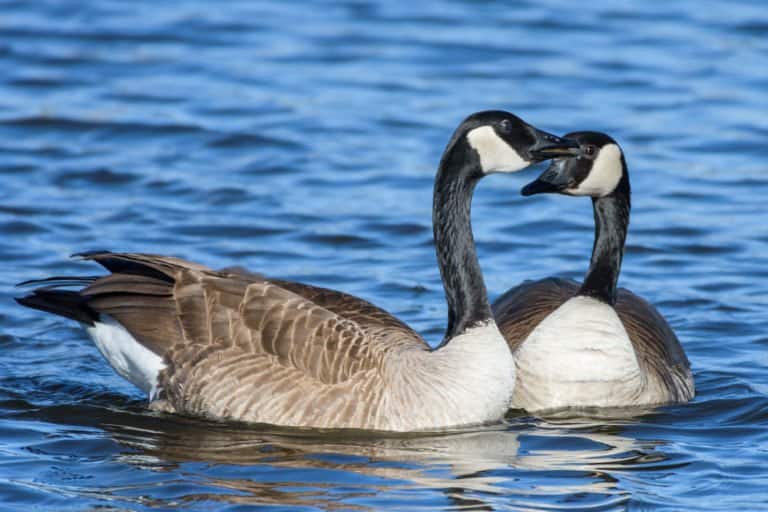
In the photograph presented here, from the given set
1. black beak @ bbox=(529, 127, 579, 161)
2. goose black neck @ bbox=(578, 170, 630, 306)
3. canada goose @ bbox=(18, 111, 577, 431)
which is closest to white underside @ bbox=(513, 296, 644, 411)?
goose black neck @ bbox=(578, 170, 630, 306)

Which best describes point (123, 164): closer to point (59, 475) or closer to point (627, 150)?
point (627, 150)

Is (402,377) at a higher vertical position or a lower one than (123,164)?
lower

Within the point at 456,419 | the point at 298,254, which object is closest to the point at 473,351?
the point at 456,419

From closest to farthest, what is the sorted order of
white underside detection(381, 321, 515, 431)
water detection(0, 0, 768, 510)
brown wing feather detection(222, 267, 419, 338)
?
water detection(0, 0, 768, 510) < white underside detection(381, 321, 515, 431) < brown wing feather detection(222, 267, 419, 338)

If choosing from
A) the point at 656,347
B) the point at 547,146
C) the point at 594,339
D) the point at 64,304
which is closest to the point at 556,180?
the point at 547,146

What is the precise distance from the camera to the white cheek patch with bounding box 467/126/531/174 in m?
9.45

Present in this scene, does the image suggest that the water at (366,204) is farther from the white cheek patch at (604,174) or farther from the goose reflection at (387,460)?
the white cheek patch at (604,174)

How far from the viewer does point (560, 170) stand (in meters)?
10.1

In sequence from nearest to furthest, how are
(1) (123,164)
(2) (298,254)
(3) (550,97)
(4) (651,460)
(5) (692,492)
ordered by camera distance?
(5) (692,492)
(4) (651,460)
(2) (298,254)
(1) (123,164)
(3) (550,97)

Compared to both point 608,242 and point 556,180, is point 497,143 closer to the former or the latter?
point 556,180

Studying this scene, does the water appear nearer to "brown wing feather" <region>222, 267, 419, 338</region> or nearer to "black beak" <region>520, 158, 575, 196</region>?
"brown wing feather" <region>222, 267, 419, 338</region>

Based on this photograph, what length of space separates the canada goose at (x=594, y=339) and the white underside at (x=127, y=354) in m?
2.41

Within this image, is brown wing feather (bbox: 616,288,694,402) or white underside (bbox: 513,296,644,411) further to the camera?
brown wing feather (bbox: 616,288,694,402)

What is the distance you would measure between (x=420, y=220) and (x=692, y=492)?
262 inches
